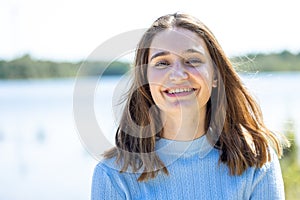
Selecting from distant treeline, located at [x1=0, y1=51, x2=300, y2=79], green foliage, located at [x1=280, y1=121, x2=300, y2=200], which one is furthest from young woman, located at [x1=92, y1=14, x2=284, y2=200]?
distant treeline, located at [x1=0, y1=51, x2=300, y2=79]

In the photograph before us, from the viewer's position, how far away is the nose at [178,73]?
6.23ft

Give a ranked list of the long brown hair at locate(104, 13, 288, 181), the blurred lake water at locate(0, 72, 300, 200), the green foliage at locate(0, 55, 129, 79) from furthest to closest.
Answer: the green foliage at locate(0, 55, 129, 79) < the blurred lake water at locate(0, 72, 300, 200) < the long brown hair at locate(104, 13, 288, 181)

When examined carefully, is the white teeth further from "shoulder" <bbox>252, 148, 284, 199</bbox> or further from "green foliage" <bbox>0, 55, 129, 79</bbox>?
"green foliage" <bbox>0, 55, 129, 79</bbox>

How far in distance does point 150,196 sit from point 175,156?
6.8 inches

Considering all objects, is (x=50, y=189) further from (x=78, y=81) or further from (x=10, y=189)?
(x=78, y=81)

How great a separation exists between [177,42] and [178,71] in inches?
4.2

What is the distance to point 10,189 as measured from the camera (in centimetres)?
627

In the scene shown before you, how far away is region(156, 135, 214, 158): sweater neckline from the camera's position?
206cm

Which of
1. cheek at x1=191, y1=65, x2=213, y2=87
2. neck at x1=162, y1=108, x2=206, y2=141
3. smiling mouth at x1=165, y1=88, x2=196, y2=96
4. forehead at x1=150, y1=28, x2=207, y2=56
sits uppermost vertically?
forehead at x1=150, y1=28, x2=207, y2=56

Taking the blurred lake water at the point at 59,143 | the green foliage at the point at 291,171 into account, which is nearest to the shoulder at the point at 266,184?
the blurred lake water at the point at 59,143

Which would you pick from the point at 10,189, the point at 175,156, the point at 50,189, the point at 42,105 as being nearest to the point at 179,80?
the point at 175,156

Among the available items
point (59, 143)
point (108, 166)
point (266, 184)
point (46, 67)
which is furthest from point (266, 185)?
point (46, 67)

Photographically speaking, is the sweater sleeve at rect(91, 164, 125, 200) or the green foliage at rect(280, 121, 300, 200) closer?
the sweater sleeve at rect(91, 164, 125, 200)

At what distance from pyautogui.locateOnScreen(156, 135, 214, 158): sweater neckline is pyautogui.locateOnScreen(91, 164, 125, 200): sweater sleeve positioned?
0.21 metres
